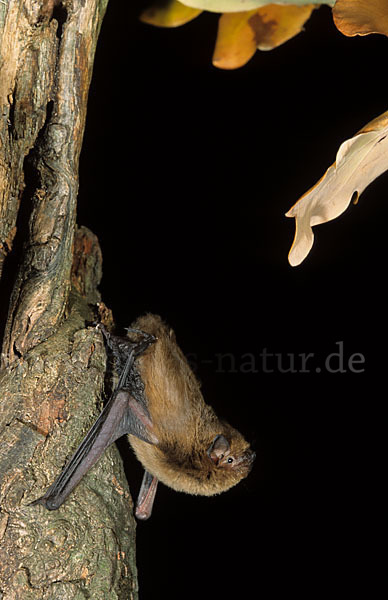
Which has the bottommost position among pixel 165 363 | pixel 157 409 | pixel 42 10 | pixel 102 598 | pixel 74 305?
pixel 102 598

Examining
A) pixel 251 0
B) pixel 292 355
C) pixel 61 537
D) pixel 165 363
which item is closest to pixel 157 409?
pixel 165 363

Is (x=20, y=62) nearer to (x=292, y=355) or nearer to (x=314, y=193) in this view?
(x=314, y=193)

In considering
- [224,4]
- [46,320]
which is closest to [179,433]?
[46,320]

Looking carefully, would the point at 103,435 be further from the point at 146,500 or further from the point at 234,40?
the point at 234,40

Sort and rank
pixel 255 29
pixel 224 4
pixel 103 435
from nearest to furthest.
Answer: pixel 224 4
pixel 103 435
pixel 255 29

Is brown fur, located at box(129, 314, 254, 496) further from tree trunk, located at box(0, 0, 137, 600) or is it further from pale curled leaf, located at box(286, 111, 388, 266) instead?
pale curled leaf, located at box(286, 111, 388, 266)

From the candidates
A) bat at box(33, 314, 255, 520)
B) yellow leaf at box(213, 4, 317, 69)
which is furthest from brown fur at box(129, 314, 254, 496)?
yellow leaf at box(213, 4, 317, 69)
